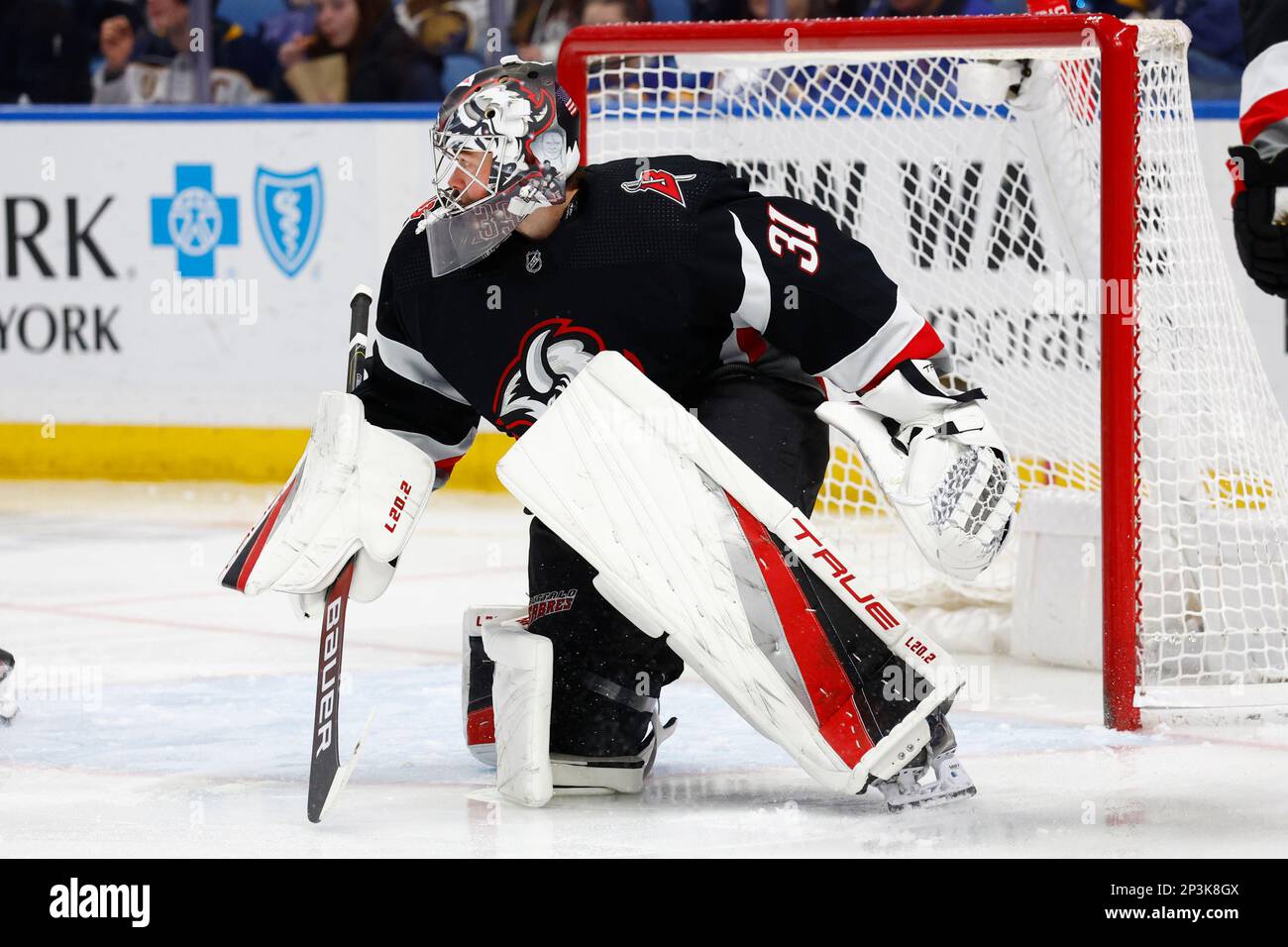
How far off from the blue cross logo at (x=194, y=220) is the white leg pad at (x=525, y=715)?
3.89 meters

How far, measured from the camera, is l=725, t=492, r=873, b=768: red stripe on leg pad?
2295 mm

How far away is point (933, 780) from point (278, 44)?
4.74m

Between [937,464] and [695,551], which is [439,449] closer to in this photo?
[695,551]

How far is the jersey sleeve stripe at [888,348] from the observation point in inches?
92.6

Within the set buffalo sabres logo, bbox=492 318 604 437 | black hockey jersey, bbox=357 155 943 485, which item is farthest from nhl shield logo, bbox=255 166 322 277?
buffalo sabres logo, bbox=492 318 604 437

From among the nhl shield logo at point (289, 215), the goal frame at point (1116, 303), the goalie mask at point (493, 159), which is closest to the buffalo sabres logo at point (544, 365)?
the goalie mask at point (493, 159)

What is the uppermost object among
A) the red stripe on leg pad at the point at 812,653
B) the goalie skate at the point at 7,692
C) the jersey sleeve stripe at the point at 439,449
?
the jersey sleeve stripe at the point at 439,449

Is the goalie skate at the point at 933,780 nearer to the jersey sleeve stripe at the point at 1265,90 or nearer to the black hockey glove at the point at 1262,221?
the black hockey glove at the point at 1262,221

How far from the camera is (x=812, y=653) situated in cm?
230

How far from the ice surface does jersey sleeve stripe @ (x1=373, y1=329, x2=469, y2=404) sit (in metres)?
0.54

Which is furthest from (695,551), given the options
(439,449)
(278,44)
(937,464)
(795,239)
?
(278,44)

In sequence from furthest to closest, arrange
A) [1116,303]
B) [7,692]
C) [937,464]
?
[7,692] < [1116,303] < [937,464]

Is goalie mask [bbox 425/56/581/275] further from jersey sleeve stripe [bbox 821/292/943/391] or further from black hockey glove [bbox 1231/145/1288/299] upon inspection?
black hockey glove [bbox 1231/145/1288/299]

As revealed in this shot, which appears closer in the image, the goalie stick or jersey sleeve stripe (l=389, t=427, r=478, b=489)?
the goalie stick
